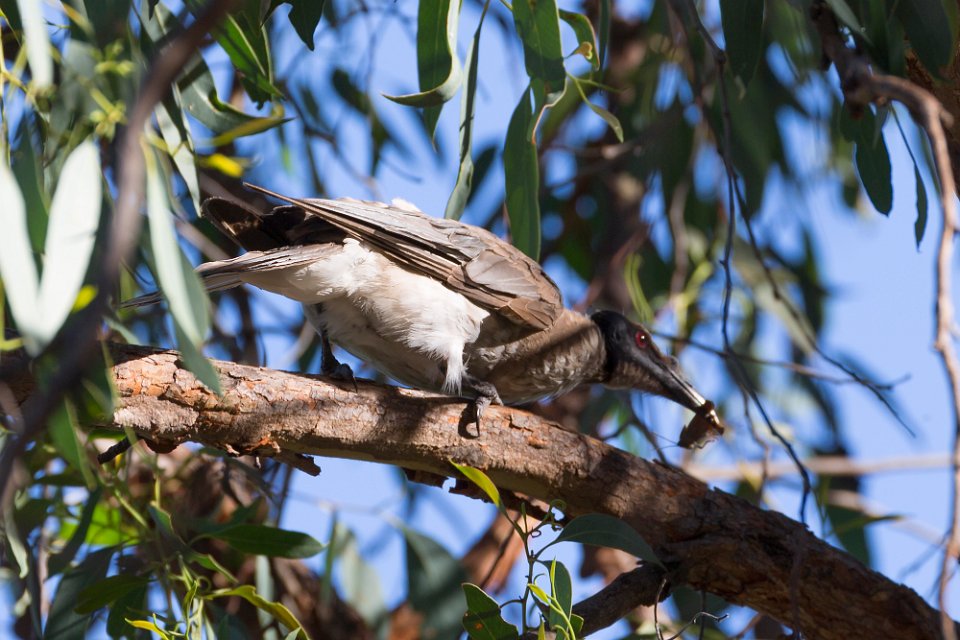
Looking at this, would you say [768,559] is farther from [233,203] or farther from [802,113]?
[802,113]

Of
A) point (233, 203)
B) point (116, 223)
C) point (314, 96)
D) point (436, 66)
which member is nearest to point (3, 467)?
point (116, 223)

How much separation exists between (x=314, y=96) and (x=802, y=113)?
2.36 meters

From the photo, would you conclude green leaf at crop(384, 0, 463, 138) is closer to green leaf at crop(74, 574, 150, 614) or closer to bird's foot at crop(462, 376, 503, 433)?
bird's foot at crop(462, 376, 503, 433)

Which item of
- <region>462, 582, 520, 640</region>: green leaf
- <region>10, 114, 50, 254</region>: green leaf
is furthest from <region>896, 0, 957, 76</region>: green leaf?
<region>10, 114, 50, 254</region>: green leaf

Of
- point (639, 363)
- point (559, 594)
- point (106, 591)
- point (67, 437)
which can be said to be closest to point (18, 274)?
point (67, 437)

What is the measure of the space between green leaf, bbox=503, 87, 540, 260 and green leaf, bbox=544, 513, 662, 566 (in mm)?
874

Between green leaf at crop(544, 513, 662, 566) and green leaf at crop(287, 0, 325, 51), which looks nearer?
green leaf at crop(544, 513, 662, 566)

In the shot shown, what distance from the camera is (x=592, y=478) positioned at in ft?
9.22

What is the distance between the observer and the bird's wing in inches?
123

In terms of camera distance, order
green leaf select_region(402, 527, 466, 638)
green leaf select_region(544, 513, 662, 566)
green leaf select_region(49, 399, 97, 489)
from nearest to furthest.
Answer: green leaf select_region(49, 399, 97, 489) → green leaf select_region(544, 513, 662, 566) → green leaf select_region(402, 527, 466, 638)

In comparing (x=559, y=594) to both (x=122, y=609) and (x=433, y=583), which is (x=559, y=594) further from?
(x=433, y=583)

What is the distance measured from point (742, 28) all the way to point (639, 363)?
177 cm

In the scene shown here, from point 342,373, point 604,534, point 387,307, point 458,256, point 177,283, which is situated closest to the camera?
point 177,283

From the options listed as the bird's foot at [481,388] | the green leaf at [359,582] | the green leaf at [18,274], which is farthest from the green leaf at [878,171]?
the green leaf at [359,582]
